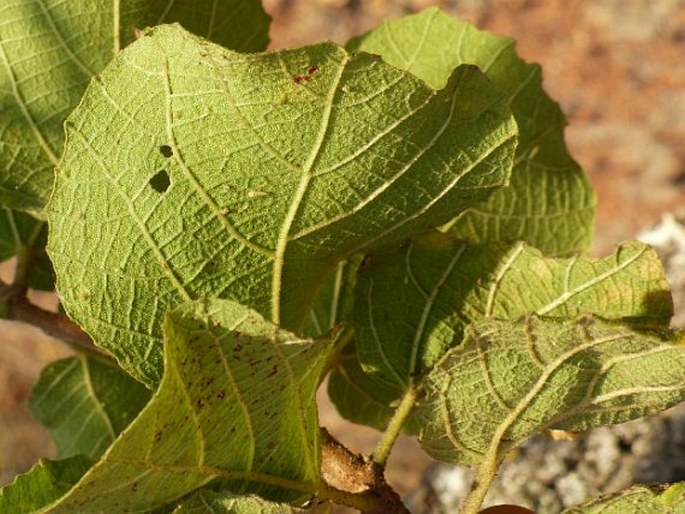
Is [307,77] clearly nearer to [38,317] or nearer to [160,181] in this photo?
[160,181]

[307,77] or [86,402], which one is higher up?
[307,77]

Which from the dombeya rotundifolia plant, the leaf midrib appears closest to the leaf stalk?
the dombeya rotundifolia plant

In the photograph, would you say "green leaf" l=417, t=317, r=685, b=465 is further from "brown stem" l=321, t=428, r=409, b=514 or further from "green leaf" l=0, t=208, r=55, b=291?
"green leaf" l=0, t=208, r=55, b=291

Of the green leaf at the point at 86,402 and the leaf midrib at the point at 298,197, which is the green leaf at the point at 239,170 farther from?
the green leaf at the point at 86,402

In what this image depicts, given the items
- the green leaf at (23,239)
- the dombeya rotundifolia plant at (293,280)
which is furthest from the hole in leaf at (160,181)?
the green leaf at (23,239)

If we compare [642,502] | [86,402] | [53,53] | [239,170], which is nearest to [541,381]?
[642,502]
